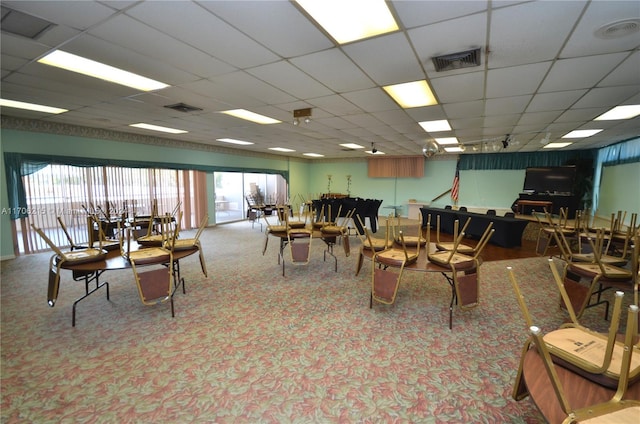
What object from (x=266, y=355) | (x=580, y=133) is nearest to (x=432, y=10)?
(x=266, y=355)

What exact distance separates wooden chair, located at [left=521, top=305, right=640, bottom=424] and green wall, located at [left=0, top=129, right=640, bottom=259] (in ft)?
26.9

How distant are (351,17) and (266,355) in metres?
2.95

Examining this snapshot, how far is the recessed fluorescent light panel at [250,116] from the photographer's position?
491 centimetres

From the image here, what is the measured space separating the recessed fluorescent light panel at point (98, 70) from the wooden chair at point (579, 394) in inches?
168

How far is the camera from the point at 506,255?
6.16m

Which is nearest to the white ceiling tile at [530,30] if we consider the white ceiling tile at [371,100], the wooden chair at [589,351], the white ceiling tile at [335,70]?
the white ceiling tile at [335,70]

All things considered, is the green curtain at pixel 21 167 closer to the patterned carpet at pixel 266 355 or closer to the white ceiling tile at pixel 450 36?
the patterned carpet at pixel 266 355

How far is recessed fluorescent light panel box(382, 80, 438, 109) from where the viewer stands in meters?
3.50

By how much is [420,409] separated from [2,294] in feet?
17.7

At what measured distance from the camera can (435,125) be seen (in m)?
5.76

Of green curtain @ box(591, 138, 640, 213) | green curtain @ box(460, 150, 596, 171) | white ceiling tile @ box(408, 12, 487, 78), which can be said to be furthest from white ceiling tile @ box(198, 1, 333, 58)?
green curtain @ box(460, 150, 596, 171)

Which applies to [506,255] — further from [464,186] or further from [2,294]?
[2,294]

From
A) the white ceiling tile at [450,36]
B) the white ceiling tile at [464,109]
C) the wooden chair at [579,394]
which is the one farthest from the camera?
the white ceiling tile at [464,109]

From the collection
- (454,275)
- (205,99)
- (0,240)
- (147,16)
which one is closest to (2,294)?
(0,240)
